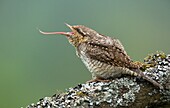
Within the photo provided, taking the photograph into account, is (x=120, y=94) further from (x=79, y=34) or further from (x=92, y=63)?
(x=79, y=34)

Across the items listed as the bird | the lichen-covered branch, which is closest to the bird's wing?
the bird

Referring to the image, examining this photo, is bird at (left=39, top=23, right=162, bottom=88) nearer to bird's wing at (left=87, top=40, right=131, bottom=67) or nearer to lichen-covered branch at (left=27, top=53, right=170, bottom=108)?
bird's wing at (left=87, top=40, right=131, bottom=67)

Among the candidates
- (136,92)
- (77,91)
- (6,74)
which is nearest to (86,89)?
Answer: (77,91)

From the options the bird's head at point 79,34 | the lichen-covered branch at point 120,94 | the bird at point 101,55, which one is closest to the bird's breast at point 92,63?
the bird at point 101,55

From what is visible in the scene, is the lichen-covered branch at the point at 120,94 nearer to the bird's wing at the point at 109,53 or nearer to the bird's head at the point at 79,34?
the bird's wing at the point at 109,53

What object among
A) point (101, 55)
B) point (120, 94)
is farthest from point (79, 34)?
point (120, 94)
